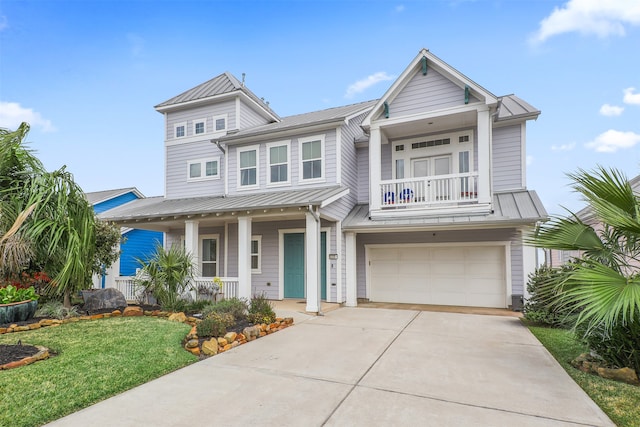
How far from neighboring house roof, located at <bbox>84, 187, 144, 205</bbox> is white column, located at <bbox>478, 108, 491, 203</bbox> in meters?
17.6

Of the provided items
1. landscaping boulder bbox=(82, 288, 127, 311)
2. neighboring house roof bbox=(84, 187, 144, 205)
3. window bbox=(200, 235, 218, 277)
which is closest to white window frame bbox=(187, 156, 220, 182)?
window bbox=(200, 235, 218, 277)

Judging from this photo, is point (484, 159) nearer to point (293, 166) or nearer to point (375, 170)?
point (375, 170)

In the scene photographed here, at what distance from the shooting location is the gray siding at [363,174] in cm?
1267

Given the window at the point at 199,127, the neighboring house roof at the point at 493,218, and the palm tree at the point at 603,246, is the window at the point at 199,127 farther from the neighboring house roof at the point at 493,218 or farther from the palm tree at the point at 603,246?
the palm tree at the point at 603,246

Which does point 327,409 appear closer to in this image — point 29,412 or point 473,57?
point 29,412

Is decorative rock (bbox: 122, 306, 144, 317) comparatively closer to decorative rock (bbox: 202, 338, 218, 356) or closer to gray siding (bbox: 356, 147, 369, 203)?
decorative rock (bbox: 202, 338, 218, 356)

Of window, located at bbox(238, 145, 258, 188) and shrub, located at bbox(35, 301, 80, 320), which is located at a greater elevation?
window, located at bbox(238, 145, 258, 188)

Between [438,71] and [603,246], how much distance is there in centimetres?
790

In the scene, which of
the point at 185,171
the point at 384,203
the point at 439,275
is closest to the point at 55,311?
the point at 185,171

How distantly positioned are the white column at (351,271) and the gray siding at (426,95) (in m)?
4.33

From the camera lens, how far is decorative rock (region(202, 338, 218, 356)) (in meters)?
5.69

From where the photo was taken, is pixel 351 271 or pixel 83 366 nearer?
pixel 83 366

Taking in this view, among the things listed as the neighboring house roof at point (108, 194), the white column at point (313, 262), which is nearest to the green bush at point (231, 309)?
the white column at point (313, 262)

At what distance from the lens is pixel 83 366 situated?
4578mm
